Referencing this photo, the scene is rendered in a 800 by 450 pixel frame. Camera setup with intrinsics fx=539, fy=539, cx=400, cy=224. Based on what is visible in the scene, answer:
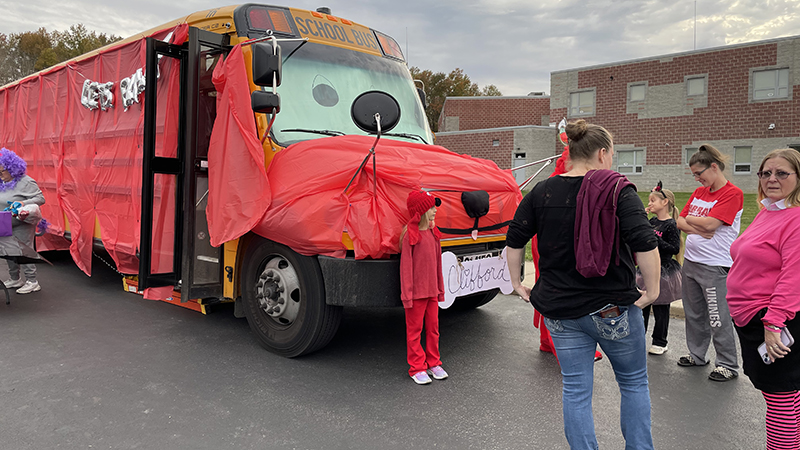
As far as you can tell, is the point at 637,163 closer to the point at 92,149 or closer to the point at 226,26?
the point at 92,149

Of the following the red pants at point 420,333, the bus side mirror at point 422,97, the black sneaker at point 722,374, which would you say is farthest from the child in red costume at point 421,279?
the bus side mirror at point 422,97

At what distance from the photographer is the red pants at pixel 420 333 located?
4.06 meters

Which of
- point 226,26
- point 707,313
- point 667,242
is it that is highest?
point 226,26

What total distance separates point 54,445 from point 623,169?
32690mm

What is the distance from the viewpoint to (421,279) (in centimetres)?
396

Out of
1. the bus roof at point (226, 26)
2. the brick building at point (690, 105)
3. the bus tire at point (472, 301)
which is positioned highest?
the brick building at point (690, 105)

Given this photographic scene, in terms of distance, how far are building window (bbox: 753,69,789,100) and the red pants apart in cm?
3036

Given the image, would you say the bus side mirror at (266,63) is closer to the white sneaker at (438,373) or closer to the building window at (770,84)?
the white sneaker at (438,373)

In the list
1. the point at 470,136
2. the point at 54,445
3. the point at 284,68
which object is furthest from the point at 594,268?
the point at 470,136

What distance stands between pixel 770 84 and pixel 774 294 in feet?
101

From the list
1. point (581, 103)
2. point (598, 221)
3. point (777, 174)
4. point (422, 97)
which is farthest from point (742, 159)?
point (598, 221)

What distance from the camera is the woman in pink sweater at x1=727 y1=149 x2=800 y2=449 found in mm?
2457

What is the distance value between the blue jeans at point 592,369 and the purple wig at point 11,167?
6.70 metres

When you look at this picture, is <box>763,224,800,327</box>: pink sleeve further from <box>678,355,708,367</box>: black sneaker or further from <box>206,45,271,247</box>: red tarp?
<box>206,45,271,247</box>: red tarp
